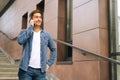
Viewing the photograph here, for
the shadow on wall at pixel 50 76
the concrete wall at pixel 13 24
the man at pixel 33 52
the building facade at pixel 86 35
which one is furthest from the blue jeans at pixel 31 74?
the concrete wall at pixel 13 24

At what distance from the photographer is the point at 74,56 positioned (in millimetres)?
5113

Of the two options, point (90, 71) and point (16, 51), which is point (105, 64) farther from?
point (16, 51)

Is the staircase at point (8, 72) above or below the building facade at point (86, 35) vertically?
below

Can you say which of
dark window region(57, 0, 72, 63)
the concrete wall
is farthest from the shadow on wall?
the concrete wall

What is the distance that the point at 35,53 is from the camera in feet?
8.93

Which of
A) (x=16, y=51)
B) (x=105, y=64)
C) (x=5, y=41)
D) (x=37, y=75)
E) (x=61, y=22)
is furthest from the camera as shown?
(x=5, y=41)

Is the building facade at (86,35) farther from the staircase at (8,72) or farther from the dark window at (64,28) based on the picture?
the staircase at (8,72)

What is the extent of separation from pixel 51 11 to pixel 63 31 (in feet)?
2.43

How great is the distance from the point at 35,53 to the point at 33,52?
0.09 feet

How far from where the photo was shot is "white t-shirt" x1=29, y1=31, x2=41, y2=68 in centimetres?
267

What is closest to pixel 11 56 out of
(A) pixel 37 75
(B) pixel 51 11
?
(B) pixel 51 11

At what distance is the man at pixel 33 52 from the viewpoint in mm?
2635

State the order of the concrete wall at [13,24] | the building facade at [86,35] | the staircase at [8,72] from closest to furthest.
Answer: the building facade at [86,35] → the staircase at [8,72] → the concrete wall at [13,24]

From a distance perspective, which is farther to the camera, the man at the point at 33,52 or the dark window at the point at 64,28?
the dark window at the point at 64,28
